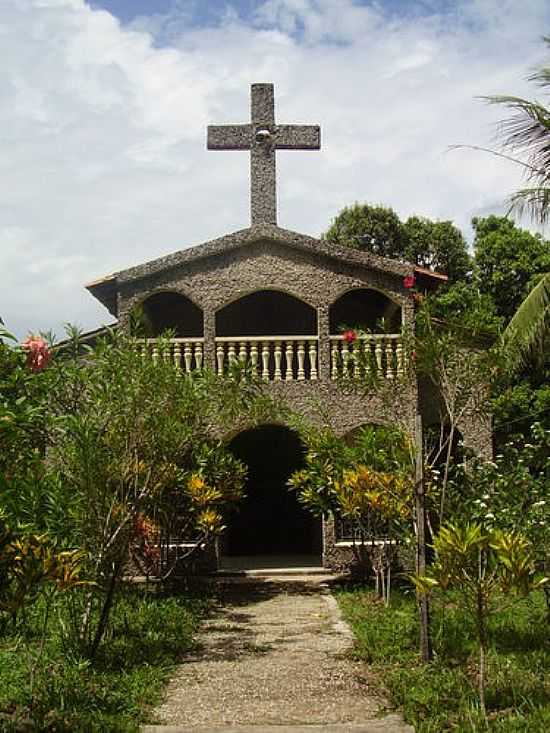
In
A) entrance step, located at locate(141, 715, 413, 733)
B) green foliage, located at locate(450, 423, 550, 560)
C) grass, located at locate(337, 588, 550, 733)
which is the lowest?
entrance step, located at locate(141, 715, 413, 733)

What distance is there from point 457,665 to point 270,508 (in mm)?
10011

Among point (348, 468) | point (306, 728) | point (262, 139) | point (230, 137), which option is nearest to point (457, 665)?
point (306, 728)

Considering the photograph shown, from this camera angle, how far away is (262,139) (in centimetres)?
1541

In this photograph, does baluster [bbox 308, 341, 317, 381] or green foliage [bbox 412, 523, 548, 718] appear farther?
baluster [bbox 308, 341, 317, 381]

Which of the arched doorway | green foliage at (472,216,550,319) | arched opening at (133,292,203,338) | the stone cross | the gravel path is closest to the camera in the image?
the gravel path

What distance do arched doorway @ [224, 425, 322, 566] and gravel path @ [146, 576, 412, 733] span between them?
5.52m

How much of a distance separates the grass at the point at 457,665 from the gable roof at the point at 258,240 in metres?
5.37

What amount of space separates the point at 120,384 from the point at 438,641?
388cm

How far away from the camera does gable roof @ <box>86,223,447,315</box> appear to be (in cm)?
1438

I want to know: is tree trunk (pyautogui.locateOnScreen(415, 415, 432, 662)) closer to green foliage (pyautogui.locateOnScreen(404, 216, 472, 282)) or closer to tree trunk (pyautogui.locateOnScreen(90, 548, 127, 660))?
tree trunk (pyautogui.locateOnScreen(90, 548, 127, 660))

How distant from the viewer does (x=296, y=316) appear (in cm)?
1756

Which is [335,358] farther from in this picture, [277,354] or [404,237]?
[404,237]

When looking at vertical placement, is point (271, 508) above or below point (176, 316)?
below

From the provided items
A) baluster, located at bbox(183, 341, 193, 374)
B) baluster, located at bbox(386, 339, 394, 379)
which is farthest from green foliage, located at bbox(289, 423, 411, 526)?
baluster, located at bbox(183, 341, 193, 374)
